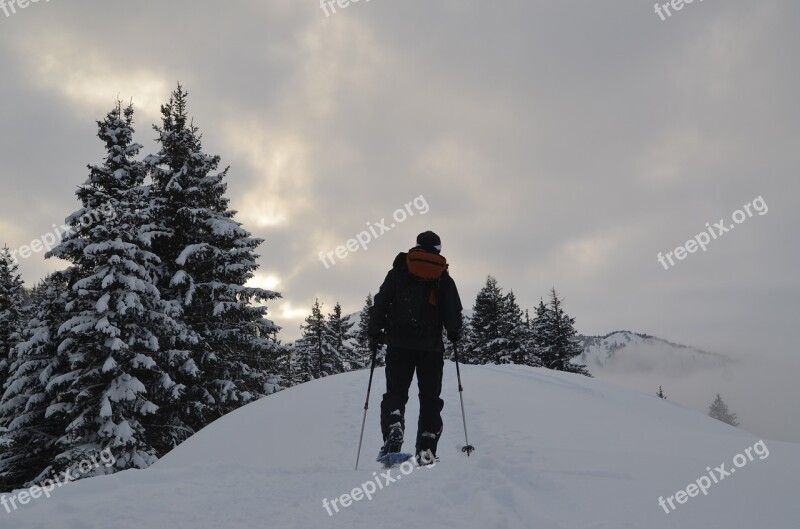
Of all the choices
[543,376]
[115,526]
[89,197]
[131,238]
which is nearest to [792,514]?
[115,526]

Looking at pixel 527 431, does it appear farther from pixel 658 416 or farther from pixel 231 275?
pixel 231 275

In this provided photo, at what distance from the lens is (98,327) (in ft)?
41.9

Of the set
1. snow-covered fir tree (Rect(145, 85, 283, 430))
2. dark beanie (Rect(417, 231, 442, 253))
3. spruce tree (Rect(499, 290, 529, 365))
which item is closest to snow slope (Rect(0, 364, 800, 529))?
dark beanie (Rect(417, 231, 442, 253))

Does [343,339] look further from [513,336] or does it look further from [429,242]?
[429,242]

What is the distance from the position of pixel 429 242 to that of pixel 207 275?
13.4 metres

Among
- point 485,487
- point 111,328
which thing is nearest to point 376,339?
point 485,487

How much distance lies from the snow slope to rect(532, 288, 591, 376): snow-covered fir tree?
30.4 m

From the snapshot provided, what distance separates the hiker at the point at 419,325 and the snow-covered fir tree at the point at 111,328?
10.5 m

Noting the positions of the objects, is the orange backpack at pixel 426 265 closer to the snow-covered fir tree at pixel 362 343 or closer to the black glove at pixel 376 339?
the black glove at pixel 376 339

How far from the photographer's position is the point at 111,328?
1288cm

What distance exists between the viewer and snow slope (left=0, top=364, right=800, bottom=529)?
342cm

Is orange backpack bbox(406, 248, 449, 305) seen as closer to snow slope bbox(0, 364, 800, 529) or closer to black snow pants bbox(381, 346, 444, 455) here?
black snow pants bbox(381, 346, 444, 455)

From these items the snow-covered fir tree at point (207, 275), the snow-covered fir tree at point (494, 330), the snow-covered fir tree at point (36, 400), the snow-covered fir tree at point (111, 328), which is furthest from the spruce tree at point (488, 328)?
the snow-covered fir tree at point (36, 400)

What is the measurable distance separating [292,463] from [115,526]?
3.61 meters
